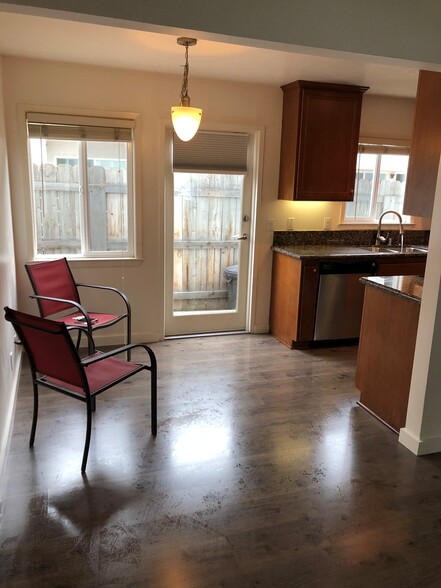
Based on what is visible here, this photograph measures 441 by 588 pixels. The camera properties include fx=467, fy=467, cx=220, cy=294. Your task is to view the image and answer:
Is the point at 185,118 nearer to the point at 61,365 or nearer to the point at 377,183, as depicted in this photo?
the point at 61,365

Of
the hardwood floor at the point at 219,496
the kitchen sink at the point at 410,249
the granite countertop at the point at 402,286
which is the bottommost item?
the hardwood floor at the point at 219,496

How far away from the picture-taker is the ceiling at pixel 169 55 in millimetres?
2822

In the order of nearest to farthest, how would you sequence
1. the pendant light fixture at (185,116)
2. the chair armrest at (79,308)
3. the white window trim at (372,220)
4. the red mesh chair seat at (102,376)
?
the red mesh chair seat at (102,376) → the pendant light fixture at (185,116) → the chair armrest at (79,308) → the white window trim at (372,220)

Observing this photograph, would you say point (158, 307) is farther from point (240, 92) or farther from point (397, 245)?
point (397, 245)

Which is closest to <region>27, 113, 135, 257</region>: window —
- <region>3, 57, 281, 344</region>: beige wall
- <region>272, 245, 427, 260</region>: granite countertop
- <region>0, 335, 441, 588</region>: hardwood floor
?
<region>3, 57, 281, 344</region>: beige wall

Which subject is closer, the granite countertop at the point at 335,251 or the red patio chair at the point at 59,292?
the red patio chair at the point at 59,292

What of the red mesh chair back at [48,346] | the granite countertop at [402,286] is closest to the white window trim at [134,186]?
the red mesh chair back at [48,346]

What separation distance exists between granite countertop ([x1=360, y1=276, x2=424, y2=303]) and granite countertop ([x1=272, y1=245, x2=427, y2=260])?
104 centimetres

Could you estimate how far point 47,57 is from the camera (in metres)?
3.51

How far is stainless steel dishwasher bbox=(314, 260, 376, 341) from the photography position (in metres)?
4.21

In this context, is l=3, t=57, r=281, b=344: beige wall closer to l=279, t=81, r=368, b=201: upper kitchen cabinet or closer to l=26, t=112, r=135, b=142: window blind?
l=26, t=112, r=135, b=142: window blind

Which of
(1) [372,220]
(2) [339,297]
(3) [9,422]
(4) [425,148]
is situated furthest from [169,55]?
(1) [372,220]

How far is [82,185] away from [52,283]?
2.97 ft

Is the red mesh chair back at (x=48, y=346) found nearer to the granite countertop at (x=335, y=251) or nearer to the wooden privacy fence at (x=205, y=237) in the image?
the wooden privacy fence at (x=205, y=237)
